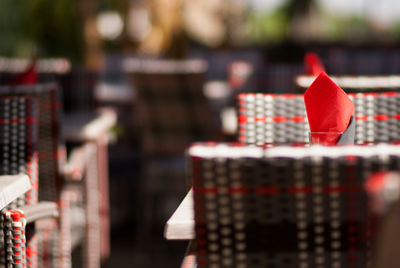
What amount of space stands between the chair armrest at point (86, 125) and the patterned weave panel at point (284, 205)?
2030 mm

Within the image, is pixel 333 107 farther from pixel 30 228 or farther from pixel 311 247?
pixel 30 228

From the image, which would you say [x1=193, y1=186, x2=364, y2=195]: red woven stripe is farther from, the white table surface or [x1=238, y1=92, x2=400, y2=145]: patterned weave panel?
[x1=238, y1=92, x2=400, y2=145]: patterned weave panel

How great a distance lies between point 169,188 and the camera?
12.4 feet

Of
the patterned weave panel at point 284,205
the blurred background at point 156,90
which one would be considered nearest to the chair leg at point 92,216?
the blurred background at point 156,90

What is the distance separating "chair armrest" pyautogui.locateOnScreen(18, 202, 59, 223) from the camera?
1.68 m

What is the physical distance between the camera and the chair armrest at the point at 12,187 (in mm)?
1475

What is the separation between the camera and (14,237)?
1.57 meters

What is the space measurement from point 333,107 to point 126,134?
3.18 metres

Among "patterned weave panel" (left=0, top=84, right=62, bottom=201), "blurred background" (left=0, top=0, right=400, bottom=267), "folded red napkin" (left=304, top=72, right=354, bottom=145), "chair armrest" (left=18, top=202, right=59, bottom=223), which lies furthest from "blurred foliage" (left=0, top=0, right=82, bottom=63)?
"folded red napkin" (left=304, top=72, right=354, bottom=145)

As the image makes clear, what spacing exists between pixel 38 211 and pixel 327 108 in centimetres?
82

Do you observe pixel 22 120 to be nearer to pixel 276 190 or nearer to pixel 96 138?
pixel 276 190

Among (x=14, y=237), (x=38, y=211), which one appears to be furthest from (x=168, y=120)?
(x=14, y=237)

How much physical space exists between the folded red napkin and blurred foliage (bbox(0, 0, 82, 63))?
8.12 meters

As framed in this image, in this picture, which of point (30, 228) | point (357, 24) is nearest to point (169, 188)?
point (30, 228)
